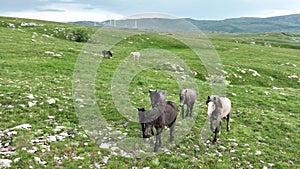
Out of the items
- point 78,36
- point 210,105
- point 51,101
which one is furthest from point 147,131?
point 78,36

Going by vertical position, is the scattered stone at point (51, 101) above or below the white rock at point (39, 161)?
above

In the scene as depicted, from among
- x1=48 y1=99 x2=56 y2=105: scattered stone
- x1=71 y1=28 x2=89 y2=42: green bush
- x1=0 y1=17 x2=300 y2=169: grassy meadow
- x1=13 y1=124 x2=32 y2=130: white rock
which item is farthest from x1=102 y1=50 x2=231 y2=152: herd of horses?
x1=71 y1=28 x2=89 y2=42: green bush

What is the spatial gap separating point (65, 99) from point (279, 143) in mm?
13553

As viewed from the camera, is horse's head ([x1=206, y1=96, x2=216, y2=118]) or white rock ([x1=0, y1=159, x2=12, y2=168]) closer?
white rock ([x1=0, y1=159, x2=12, y2=168])

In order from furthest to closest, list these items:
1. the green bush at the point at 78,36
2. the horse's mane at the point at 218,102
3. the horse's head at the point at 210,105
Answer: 1. the green bush at the point at 78,36
2. the horse's mane at the point at 218,102
3. the horse's head at the point at 210,105

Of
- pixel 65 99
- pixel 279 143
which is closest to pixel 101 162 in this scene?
pixel 65 99

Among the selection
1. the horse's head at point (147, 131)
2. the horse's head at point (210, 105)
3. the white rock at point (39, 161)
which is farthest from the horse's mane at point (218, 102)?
the white rock at point (39, 161)

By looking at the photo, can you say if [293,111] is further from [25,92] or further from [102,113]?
[25,92]

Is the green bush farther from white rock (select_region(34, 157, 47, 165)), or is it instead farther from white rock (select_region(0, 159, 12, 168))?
white rock (select_region(0, 159, 12, 168))

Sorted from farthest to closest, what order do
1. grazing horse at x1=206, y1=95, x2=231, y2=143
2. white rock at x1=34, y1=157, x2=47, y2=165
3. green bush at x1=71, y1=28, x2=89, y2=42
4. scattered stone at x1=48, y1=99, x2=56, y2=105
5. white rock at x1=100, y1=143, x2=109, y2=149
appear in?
green bush at x1=71, y1=28, x2=89, y2=42 < scattered stone at x1=48, y1=99, x2=56, y2=105 < grazing horse at x1=206, y1=95, x2=231, y2=143 < white rock at x1=100, y1=143, x2=109, y2=149 < white rock at x1=34, y1=157, x2=47, y2=165

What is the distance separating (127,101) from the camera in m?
18.9

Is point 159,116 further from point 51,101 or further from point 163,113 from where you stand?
point 51,101

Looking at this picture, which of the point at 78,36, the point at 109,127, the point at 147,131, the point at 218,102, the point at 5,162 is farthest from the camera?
the point at 78,36

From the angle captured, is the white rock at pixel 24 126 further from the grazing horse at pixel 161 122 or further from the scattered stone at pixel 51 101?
the grazing horse at pixel 161 122
